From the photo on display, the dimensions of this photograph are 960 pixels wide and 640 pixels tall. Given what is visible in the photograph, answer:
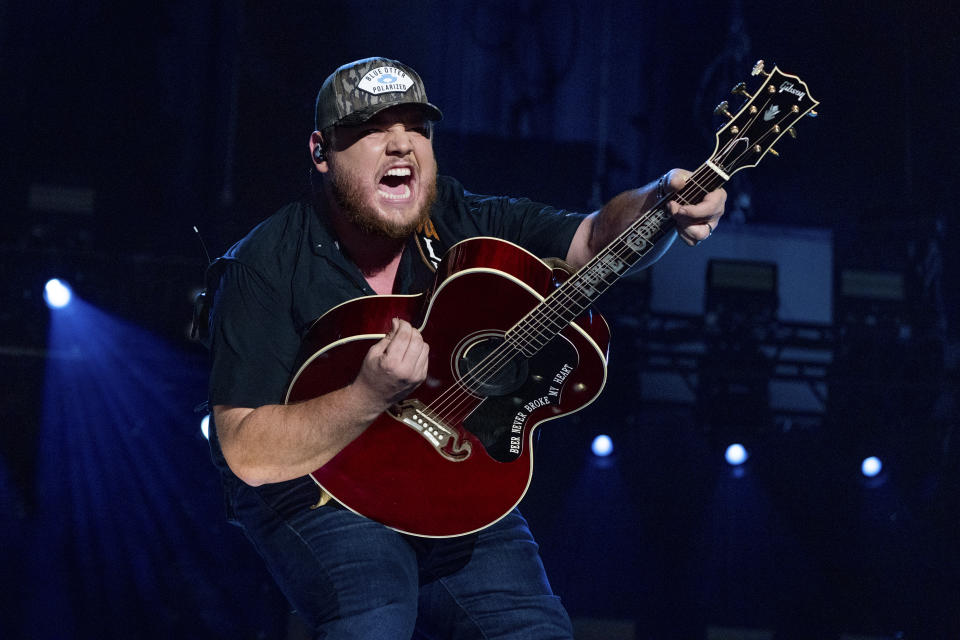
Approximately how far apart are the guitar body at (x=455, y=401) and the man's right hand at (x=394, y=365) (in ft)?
0.46

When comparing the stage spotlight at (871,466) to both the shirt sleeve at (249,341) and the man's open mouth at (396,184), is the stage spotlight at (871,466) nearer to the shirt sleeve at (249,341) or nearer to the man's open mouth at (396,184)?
A: the man's open mouth at (396,184)

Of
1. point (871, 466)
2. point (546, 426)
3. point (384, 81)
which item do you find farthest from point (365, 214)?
point (871, 466)

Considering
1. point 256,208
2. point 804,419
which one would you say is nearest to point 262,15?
point 256,208

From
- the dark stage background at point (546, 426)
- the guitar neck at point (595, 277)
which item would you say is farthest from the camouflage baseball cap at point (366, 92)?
the dark stage background at point (546, 426)

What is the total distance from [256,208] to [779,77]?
474 cm

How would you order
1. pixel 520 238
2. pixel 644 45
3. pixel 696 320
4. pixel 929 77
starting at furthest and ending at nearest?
pixel 644 45 < pixel 929 77 < pixel 696 320 < pixel 520 238

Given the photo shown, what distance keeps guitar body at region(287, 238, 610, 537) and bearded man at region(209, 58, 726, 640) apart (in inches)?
3.1

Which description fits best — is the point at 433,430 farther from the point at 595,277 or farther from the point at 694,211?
the point at 694,211

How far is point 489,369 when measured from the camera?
2.32 meters

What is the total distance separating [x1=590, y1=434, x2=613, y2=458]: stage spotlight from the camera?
632cm

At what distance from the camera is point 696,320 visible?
6.31 metres

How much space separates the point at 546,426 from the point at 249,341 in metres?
4.49

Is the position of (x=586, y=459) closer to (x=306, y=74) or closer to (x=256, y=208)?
(x=256, y=208)

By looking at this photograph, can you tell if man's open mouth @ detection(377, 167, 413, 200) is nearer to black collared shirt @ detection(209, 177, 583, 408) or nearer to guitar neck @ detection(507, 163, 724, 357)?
black collared shirt @ detection(209, 177, 583, 408)
